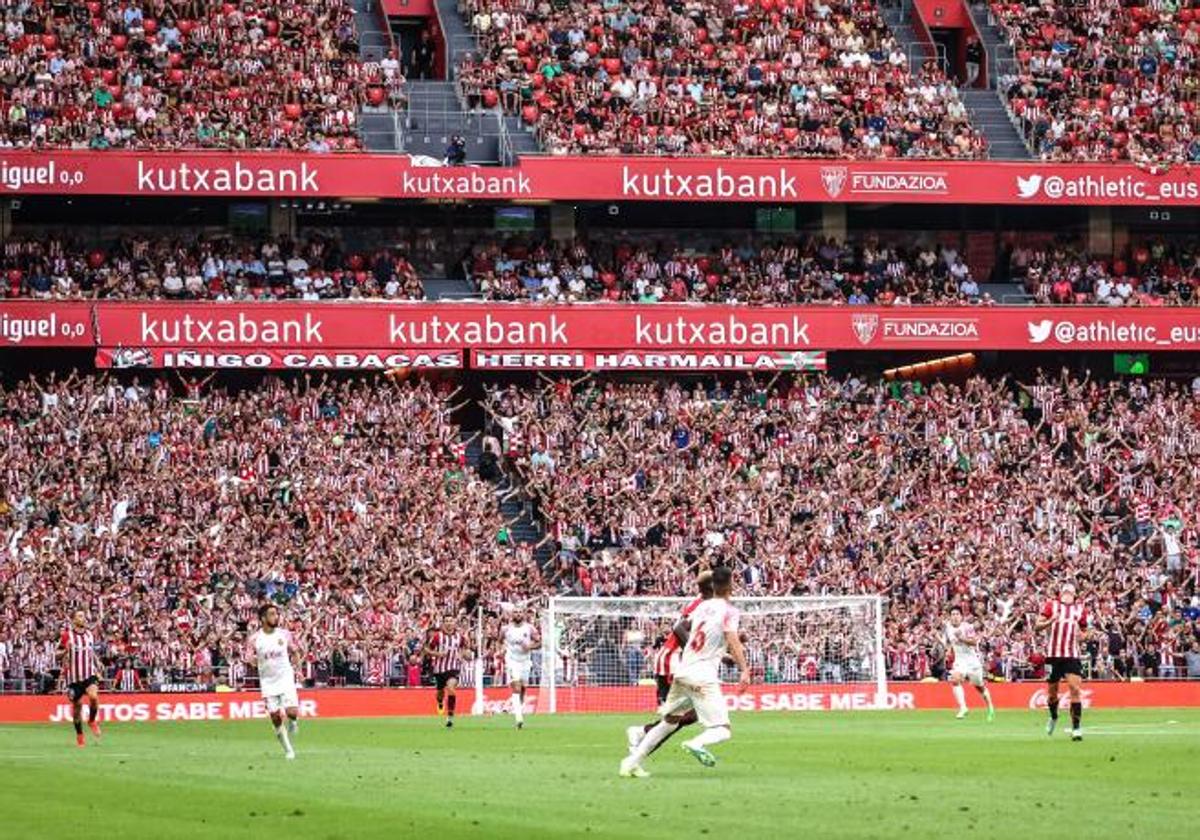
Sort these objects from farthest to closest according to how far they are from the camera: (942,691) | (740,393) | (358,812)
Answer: (740,393), (942,691), (358,812)

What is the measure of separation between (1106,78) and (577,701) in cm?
3052

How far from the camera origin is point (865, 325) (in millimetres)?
66938

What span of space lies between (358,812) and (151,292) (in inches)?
1708

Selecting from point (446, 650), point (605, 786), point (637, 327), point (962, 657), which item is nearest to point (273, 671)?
point (605, 786)

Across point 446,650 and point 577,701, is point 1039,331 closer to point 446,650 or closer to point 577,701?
point 577,701

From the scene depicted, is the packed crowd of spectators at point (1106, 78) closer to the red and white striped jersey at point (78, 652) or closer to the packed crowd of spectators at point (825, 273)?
the packed crowd of spectators at point (825, 273)

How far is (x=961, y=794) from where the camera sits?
74.8 ft

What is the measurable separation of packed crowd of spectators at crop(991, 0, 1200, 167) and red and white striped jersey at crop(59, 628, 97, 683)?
123ft

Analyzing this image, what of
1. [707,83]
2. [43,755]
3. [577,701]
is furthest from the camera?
[707,83]

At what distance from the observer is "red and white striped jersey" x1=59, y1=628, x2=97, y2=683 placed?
4056 centimetres

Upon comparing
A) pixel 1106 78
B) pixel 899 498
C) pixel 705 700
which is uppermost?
pixel 1106 78

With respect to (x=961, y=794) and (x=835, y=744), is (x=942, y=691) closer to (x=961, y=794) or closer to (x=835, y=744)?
(x=835, y=744)

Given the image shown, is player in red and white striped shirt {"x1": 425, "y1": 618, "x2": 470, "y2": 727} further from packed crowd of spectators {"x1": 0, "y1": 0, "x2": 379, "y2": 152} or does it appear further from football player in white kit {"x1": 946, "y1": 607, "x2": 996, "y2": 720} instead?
packed crowd of spectators {"x1": 0, "y1": 0, "x2": 379, "y2": 152}

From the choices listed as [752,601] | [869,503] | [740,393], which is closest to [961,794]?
[752,601]
